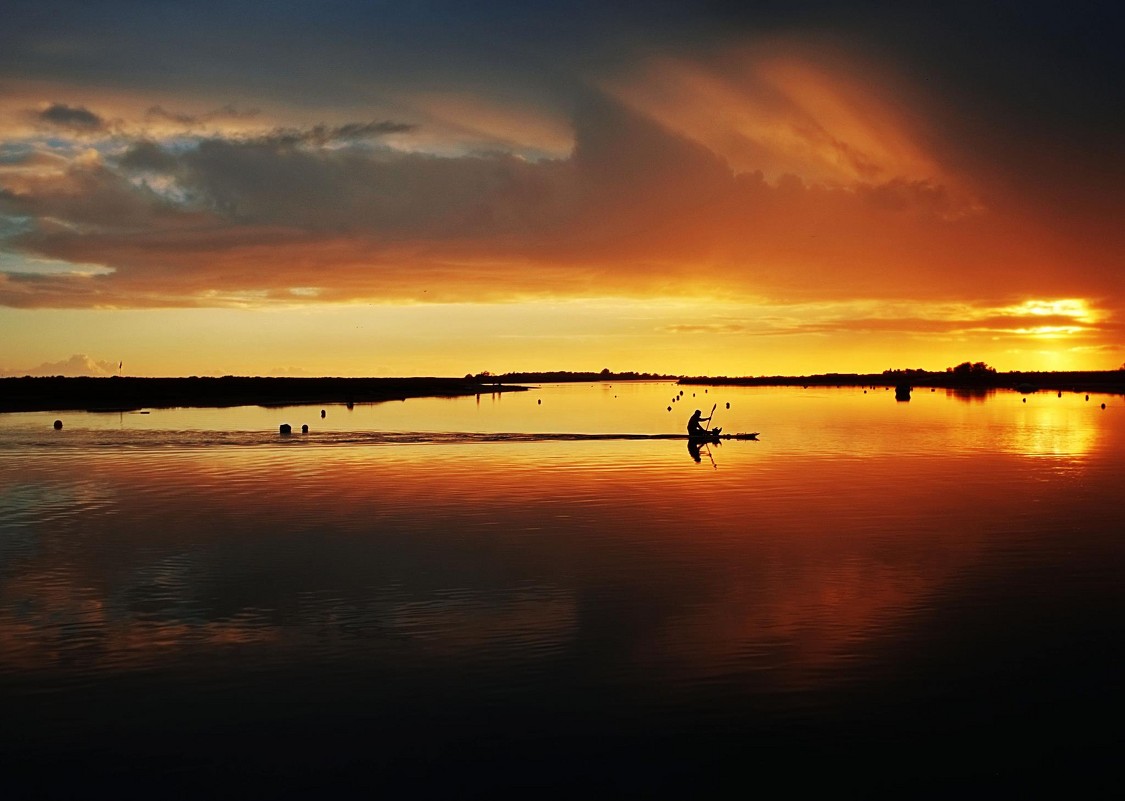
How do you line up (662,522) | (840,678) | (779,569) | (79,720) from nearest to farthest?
(79,720), (840,678), (779,569), (662,522)

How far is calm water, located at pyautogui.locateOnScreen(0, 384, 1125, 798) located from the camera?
38.9 feet

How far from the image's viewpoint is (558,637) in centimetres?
1688

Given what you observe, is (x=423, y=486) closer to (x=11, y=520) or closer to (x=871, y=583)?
(x=11, y=520)

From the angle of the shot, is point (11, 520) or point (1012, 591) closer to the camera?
point (1012, 591)

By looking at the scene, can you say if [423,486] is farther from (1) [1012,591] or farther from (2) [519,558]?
(1) [1012,591]

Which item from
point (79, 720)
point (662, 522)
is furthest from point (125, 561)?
point (662, 522)

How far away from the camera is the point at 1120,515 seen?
31047mm

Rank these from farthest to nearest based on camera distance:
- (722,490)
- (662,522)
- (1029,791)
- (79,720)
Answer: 1. (722,490)
2. (662,522)
3. (79,720)
4. (1029,791)

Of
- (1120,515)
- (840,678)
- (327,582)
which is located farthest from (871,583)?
(1120,515)

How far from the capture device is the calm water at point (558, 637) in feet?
38.9

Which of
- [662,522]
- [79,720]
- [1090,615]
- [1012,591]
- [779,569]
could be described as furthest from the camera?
[662,522]

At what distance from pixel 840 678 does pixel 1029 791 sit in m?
3.65

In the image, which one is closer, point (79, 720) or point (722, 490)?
point (79, 720)

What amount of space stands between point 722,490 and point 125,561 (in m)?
21.5
